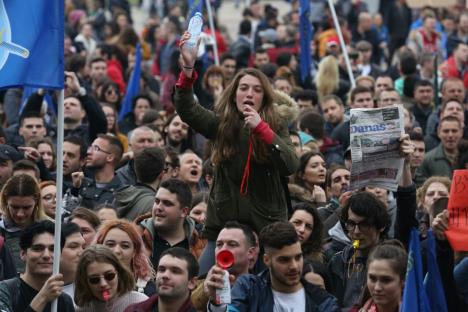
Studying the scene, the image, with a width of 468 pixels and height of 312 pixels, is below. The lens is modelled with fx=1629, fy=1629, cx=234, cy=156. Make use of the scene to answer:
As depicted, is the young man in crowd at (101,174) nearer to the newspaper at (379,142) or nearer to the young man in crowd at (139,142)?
the young man in crowd at (139,142)

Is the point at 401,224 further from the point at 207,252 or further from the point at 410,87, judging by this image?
the point at 410,87

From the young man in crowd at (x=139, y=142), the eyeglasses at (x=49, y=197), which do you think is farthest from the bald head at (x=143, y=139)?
the eyeglasses at (x=49, y=197)

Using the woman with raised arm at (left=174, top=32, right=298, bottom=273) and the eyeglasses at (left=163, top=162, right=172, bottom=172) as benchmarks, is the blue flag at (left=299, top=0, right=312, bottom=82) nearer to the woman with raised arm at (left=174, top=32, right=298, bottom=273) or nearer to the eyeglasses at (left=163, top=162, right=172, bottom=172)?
the eyeglasses at (left=163, top=162, right=172, bottom=172)

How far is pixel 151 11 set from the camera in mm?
38938

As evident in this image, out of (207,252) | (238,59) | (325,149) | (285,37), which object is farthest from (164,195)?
(285,37)

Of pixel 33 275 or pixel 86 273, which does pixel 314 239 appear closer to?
pixel 86 273

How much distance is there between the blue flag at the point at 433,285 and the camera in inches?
362

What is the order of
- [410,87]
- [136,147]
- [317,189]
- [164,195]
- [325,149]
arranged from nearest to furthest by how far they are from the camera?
[164,195] → [317,189] → [136,147] → [325,149] → [410,87]

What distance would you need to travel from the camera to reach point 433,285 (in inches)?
363

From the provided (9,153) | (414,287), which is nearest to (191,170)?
(9,153)

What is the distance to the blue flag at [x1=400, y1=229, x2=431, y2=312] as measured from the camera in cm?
895

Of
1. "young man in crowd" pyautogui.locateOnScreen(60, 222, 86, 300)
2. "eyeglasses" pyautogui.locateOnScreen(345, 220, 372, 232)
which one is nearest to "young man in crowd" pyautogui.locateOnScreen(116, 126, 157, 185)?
"young man in crowd" pyautogui.locateOnScreen(60, 222, 86, 300)

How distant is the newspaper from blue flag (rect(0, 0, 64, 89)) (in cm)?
181

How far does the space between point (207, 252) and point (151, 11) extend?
2836cm
